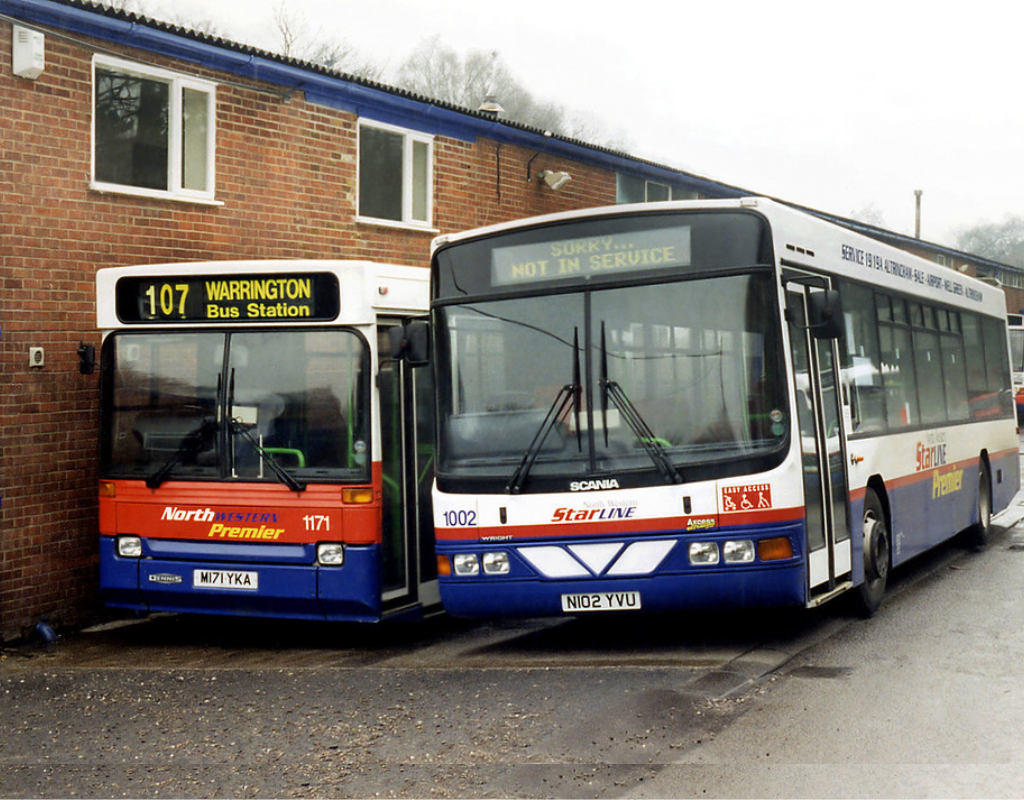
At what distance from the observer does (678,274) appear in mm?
7965

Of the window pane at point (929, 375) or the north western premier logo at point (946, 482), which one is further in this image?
the north western premier logo at point (946, 482)

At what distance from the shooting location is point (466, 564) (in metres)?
8.29

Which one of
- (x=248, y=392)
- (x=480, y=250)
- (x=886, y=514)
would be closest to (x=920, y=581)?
(x=886, y=514)

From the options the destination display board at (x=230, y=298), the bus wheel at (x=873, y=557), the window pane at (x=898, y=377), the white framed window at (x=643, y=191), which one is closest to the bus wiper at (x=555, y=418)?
the destination display board at (x=230, y=298)

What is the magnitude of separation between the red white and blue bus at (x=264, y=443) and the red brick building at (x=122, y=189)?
154 centimetres

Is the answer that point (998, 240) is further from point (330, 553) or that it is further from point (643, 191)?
point (330, 553)

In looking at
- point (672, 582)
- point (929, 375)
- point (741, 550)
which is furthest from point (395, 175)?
point (741, 550)

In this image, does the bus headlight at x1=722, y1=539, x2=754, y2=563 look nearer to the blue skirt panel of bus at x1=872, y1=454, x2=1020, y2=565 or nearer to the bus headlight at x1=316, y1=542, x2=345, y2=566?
the blue skirt panel of bus at x1=872, y1=454, x2=1020, y2=565

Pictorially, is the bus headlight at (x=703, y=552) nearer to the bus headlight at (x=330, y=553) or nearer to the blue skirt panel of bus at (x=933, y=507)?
the blue skirt panel of bus at (x=933, y=507)

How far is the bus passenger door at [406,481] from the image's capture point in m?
8.96

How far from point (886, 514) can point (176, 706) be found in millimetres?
5492

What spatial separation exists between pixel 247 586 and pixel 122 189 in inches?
181

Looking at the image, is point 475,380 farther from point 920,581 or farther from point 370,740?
point 920,581

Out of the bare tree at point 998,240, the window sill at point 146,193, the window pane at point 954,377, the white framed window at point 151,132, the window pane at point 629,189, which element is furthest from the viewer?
the bare tree at point 998,240
